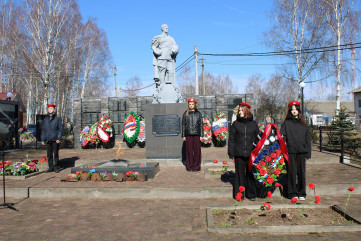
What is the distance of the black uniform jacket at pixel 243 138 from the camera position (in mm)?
5129

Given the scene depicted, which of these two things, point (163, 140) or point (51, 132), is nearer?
point (51, 132)

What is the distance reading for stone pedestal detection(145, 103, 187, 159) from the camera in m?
9.06

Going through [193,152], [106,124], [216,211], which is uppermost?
[106,124]

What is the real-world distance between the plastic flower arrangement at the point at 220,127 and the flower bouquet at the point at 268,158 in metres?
8.32

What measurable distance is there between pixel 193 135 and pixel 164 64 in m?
3.44

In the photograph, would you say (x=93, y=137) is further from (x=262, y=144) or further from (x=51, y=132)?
(x=262, y=144)

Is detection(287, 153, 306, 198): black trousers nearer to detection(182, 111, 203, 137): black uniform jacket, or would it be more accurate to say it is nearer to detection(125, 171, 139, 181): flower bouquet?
detection(182, 111, 203, 137): black uniform jacket

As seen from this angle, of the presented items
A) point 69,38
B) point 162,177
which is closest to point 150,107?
point 162,177

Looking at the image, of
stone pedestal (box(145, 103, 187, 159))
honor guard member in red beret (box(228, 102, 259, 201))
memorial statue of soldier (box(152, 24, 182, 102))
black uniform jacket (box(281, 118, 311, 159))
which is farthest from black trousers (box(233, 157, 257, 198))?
memorial statue of soldier (box(152, 24, 182, 102))

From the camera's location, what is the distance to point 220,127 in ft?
44.5

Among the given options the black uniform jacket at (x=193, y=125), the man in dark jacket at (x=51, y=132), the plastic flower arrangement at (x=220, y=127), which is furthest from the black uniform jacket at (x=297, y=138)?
the plastic flower arrangement at (x=220, y=127)

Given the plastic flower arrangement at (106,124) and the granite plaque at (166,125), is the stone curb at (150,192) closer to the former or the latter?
the granite plaque at (166,125)

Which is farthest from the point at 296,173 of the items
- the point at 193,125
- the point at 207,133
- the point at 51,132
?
the point at 207,133

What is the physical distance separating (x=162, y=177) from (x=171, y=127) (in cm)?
236
